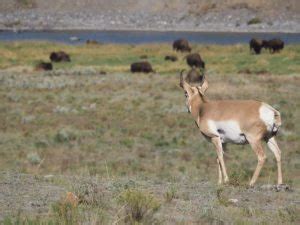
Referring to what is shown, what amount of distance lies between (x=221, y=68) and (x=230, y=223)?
38.7 m

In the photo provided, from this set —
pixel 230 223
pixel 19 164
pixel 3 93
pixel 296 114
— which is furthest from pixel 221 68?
pixel 230 223

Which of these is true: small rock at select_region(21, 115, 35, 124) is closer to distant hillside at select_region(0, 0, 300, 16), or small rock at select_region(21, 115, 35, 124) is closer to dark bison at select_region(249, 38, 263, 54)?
dark bison at select_region(249, 38, 263, 54)

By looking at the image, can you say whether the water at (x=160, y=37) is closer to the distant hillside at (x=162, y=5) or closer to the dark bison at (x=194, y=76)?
the distant hillside at (x=162, y=5)

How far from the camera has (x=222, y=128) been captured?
1136 centimetres

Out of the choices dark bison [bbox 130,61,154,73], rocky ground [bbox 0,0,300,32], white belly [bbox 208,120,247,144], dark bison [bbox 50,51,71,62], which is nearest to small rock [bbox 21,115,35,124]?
white belly [bbox 208,120,247,144]

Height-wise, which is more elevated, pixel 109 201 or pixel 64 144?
pixel 109 201

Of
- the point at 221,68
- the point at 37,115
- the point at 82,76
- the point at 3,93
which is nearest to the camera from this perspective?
the point at 37,115

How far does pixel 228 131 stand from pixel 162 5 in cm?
13474

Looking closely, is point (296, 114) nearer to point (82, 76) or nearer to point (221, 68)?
point (82, 76)

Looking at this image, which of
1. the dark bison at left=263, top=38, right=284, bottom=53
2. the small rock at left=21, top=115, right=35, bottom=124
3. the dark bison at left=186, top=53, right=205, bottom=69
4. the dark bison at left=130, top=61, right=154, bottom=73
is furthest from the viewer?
the dark bison at left=263, top=38, right=284, bottom=53

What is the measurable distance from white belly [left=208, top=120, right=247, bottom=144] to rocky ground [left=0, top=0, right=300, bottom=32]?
106379 millimetres

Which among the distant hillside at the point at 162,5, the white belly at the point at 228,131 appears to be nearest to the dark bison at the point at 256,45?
the white belly at the point at 228,131

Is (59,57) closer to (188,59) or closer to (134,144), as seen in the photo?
(188,59)

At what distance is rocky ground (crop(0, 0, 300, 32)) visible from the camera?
125 m
